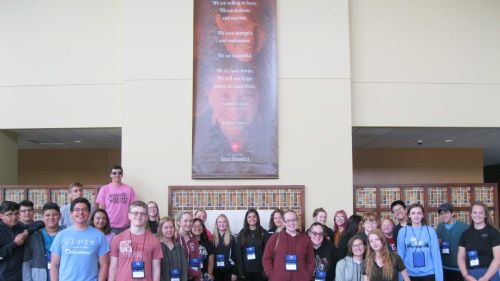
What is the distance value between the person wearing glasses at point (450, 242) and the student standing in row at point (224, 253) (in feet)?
7.91

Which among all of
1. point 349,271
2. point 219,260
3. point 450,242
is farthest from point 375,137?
point 349,271

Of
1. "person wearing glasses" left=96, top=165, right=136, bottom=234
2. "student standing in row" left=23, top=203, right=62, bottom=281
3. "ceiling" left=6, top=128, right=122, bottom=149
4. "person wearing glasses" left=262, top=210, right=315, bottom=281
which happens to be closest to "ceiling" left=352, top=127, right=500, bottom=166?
"person wearing glasses" left=262, top=210, right=315, bottom=281

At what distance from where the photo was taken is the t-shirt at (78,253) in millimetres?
3865

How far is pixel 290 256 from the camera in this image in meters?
4.66

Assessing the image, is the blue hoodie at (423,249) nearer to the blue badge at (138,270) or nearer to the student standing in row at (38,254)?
the blue badge at (138,270)

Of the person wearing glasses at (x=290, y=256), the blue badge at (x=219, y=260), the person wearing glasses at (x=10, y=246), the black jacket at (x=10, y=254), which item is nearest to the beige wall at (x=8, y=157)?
the person wearing glasses at (x=10, y=246)

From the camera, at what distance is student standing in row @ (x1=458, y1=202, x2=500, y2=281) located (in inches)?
192

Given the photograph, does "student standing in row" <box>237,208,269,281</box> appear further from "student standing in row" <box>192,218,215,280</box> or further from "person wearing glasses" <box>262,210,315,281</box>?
"person wearing glasses" <box>262,210,315,281</box>

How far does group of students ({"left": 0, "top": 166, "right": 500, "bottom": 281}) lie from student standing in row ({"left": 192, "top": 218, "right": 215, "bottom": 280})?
1 centimetres

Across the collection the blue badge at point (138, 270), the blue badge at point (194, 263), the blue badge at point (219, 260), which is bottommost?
the blue badge at point (219, 260)

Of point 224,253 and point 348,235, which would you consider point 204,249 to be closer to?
point 224,253

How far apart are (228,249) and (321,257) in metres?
1.26

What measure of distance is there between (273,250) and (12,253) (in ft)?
7.79

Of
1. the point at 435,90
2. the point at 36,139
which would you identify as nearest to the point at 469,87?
the point at 435,90
